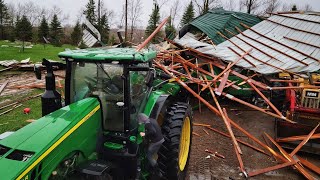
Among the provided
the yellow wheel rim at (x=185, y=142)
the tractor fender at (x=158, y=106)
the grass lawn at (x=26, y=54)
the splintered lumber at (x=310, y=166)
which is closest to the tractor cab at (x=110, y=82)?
the tractor fender at (x=158, y=106)

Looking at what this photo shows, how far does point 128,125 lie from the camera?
369 cm

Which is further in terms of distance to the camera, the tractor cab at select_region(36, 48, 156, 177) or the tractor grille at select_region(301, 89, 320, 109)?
the tractor grille at select_region(301, 89, 320, 109)

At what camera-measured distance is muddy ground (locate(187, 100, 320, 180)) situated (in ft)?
17.7

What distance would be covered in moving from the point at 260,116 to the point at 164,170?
5880mm

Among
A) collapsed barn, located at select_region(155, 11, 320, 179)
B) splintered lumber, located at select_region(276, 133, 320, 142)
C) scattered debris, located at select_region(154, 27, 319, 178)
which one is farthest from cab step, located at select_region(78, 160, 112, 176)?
splintered lumber, located at select_region(276, 133, 320, 142)

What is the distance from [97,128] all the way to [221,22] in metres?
11.8

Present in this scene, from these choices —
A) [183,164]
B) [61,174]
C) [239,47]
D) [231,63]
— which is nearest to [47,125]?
[61,174]

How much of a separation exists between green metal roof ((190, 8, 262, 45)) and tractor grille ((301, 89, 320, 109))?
6.36 metres

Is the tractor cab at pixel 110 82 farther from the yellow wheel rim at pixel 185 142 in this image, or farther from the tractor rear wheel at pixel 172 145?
the yellow wheel rim at pixel 185 142

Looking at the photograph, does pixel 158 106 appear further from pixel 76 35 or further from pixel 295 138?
pixel 76 35

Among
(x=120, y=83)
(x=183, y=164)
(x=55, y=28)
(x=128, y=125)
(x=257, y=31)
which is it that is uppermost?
(x=55, y=28)

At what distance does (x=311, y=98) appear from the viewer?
6.70 m

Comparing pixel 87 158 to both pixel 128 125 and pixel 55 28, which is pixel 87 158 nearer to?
pixel 128 125

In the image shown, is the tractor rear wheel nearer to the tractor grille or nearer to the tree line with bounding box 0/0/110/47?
the tractor grille
